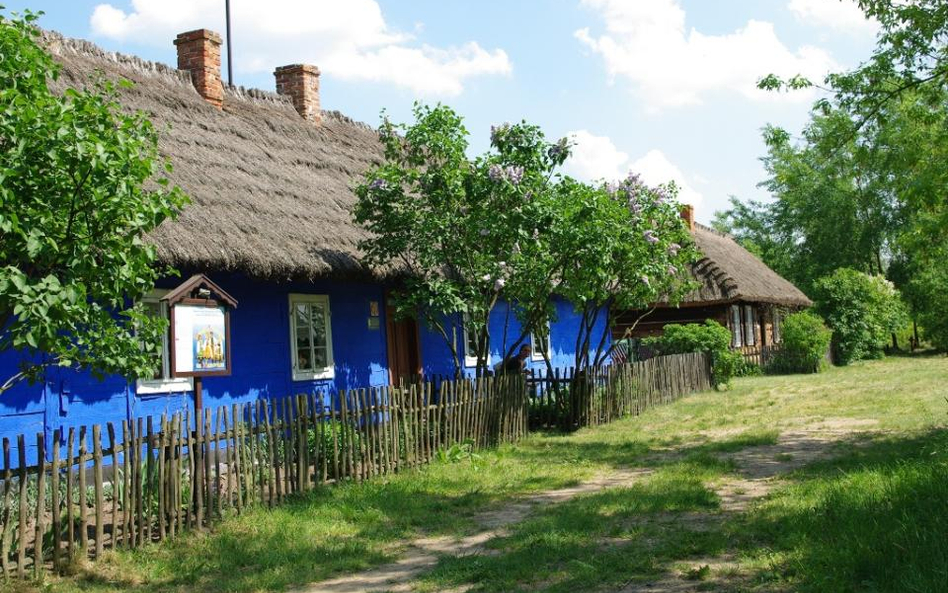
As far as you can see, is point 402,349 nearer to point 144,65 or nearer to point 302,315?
point 302,315

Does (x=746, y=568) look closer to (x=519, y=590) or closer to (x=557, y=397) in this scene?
(x=519, y=590)

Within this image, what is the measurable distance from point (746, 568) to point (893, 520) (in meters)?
1.04

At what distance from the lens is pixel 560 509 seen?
7.74 m

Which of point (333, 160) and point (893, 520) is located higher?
point (333, 160)

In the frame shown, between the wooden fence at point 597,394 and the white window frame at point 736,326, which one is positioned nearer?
the wooden fence at point 597,394

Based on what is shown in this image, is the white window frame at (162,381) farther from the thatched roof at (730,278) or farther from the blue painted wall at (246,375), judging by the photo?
the thatched roof at (730,278)

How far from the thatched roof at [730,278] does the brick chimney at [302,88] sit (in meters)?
11.8

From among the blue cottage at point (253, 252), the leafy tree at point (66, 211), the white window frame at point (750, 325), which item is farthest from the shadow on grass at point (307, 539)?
the white window frame at point (750, 325)

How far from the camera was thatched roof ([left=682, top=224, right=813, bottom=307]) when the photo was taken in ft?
88.8

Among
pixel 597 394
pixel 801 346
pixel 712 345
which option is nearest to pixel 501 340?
pixel 597 394

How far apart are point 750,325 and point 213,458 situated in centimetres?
2590

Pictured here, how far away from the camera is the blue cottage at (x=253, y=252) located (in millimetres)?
9297

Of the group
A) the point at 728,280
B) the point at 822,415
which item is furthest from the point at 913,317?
the point at 822,415

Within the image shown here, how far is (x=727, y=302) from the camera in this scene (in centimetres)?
2736
